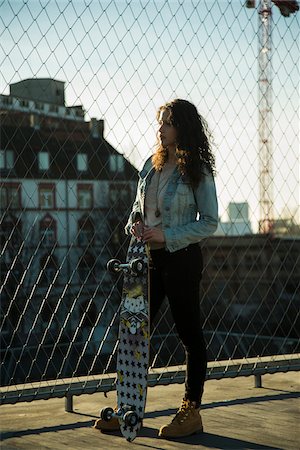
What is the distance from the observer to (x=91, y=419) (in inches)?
149

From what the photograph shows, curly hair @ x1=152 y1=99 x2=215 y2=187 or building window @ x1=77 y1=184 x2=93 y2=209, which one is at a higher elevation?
building window @ x1=77 y1=184 x2=93 y2=209

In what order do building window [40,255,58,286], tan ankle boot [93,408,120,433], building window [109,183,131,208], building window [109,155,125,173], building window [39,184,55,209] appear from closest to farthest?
tan ankle boot [93,408,120,433]
building window [40,255,58,286]
building window [109,155,125,173]
building window [109,183,131,208]
building window [39,184,55,209]

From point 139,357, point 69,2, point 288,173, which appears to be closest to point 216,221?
point 139,357

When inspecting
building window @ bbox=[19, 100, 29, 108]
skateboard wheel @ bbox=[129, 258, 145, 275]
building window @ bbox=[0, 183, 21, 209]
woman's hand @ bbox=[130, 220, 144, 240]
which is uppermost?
building window @ bbox=[19, 100, 29, 108]

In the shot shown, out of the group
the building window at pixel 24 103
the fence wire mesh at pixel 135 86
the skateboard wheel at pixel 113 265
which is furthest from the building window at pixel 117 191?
the skateboard wheel at pixel 113 265

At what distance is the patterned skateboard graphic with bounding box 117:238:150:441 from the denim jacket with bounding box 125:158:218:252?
13 centimetres

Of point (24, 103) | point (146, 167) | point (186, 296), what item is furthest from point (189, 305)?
point (24, 103)

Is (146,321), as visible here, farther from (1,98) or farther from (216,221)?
(1,98)

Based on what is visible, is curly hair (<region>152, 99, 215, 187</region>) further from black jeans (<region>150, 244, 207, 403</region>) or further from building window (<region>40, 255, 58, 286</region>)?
building window (<region>40, 255, 58, 286</region>)

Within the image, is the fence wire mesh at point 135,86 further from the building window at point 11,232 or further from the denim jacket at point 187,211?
the denim jacket at point 187,211

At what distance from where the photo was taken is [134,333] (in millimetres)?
3332

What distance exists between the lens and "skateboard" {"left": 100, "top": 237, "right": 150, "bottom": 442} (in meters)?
3.31

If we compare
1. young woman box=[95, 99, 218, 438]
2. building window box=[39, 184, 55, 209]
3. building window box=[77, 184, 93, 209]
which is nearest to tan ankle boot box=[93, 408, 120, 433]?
young woman box=[95, 99, 218, 438]

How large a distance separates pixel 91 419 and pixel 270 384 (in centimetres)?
118
